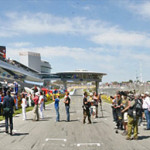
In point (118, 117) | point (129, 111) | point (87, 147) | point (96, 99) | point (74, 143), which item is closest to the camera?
point (87, 147)

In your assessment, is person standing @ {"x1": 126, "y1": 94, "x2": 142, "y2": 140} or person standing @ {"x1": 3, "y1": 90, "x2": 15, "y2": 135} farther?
person standing @ {"x1": 3, "y1": 90, "x2": 15, "y2": 135}

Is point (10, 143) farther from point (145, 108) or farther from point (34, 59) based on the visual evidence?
point (34, 59)

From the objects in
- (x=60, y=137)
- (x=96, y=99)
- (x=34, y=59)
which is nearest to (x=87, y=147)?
(x=60, y=137)

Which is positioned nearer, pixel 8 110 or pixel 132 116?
pixel 132 116

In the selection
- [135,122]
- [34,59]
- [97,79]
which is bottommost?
[135,122]

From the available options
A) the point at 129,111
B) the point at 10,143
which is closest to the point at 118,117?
the point at 129,111

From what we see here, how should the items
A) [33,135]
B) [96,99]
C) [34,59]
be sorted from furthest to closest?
1. [34,59]
2. [96,99]
3. [33,135]

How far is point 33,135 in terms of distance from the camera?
10.3 m

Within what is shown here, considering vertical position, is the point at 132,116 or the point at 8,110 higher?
the point at 8,110

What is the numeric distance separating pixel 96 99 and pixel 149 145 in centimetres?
938

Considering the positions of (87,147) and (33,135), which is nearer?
(87,147)

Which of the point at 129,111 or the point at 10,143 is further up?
the point at 129,111

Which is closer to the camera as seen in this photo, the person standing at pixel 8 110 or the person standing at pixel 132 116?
the person standing at pixel 132 116

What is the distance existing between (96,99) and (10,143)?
979cm
